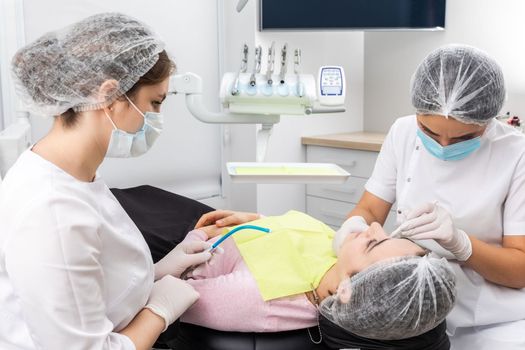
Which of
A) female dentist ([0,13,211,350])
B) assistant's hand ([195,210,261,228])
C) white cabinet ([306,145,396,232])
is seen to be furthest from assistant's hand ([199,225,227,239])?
white cabinet ([306,145,396,232])

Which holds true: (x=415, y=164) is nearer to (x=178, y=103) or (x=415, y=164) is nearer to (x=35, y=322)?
(x=35, y=322)

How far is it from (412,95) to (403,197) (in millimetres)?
300

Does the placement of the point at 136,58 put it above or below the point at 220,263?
above

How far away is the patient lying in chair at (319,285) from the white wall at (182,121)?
1.31 m

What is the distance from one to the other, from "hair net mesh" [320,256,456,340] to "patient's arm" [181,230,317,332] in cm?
11

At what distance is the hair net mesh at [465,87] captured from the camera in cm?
126

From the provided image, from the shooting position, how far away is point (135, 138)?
113cm

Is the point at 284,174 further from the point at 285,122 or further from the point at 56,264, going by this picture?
the point at 285,122

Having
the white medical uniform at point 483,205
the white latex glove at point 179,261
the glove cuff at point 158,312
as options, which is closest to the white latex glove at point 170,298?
the glove cuff at point 158,312

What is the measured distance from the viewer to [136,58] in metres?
1.08

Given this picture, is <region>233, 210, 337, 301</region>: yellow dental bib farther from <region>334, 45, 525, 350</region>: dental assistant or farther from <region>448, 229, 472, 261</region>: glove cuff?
<region>448, 229, 472, 261</region>: glove cuff

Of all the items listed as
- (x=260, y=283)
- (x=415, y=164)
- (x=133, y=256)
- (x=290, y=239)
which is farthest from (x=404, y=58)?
(x=133, y=256)

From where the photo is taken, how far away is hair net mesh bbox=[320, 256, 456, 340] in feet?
3.61

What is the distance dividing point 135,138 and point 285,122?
1.76m
